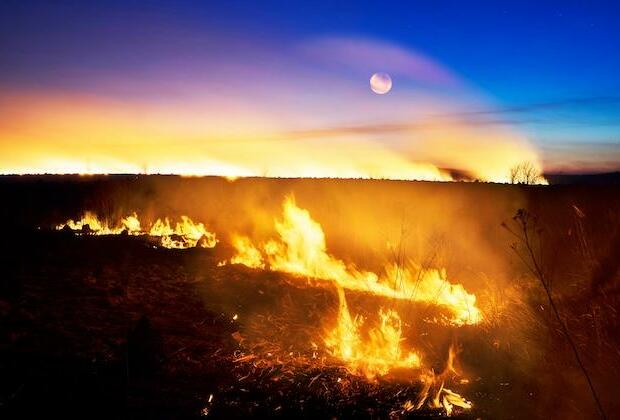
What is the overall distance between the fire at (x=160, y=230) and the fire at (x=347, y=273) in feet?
8.34

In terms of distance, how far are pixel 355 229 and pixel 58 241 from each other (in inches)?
393

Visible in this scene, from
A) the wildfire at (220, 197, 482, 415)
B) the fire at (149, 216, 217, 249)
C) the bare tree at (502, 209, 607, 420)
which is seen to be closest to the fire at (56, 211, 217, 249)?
the fire at (149, 216, 217, 249)

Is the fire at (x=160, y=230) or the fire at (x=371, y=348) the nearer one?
the fire at (x=371, y=348)

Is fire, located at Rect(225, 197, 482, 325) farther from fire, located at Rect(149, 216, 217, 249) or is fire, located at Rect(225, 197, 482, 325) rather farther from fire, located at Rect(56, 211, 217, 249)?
fire, located at Rect(56, 211, 217, 249)

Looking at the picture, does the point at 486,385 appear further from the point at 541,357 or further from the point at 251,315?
the point at 251,315

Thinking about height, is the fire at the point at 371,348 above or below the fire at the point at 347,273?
below

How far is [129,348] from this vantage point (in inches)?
208

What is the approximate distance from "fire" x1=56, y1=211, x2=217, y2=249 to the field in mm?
978

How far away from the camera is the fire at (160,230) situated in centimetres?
1388

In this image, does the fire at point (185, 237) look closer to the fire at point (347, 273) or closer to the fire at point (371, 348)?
the fire at point (347, 273)

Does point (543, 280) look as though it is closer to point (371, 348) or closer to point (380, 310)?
point (371, 348)

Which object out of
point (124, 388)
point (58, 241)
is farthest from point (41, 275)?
point (124, 388)

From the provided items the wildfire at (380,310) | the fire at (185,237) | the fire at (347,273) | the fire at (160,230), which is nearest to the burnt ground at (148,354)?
the wildfire at (380,310)

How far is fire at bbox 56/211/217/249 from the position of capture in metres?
13.9
